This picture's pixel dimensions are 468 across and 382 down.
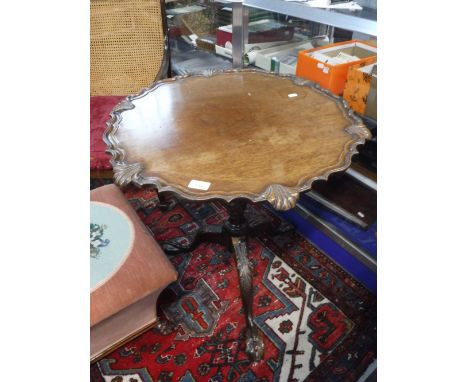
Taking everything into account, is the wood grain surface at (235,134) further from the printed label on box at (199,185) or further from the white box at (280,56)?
the white box at (280,56)

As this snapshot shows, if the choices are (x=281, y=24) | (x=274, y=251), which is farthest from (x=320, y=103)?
(x=281, y=24)

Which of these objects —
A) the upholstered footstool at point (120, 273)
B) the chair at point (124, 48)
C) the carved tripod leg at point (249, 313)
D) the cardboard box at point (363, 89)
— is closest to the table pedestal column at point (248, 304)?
the carved tripod leg at point (249, 313)

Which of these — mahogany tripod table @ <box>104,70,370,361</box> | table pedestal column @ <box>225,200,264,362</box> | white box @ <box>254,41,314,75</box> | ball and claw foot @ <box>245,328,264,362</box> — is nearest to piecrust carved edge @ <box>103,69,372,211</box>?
mahogany tripod table @ <box>104,70,370,361</box>

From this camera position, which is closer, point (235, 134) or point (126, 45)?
point (235, 134)

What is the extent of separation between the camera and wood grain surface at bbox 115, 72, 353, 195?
1096 millimetres

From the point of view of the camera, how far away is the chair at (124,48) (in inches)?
83.9

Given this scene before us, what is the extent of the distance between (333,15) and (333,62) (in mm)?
226

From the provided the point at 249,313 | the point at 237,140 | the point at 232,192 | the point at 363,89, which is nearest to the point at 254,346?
the point at 249,313

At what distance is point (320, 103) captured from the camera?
148 centimetres

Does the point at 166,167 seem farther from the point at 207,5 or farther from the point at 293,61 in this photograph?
the point at 207,5

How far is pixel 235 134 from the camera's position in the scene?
1.28 metres

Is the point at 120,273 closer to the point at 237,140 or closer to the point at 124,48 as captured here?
the point at 237,140

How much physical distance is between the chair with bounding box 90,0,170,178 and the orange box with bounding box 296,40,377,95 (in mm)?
957

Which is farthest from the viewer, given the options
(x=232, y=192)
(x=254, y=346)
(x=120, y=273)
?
(x=254, y=346)
